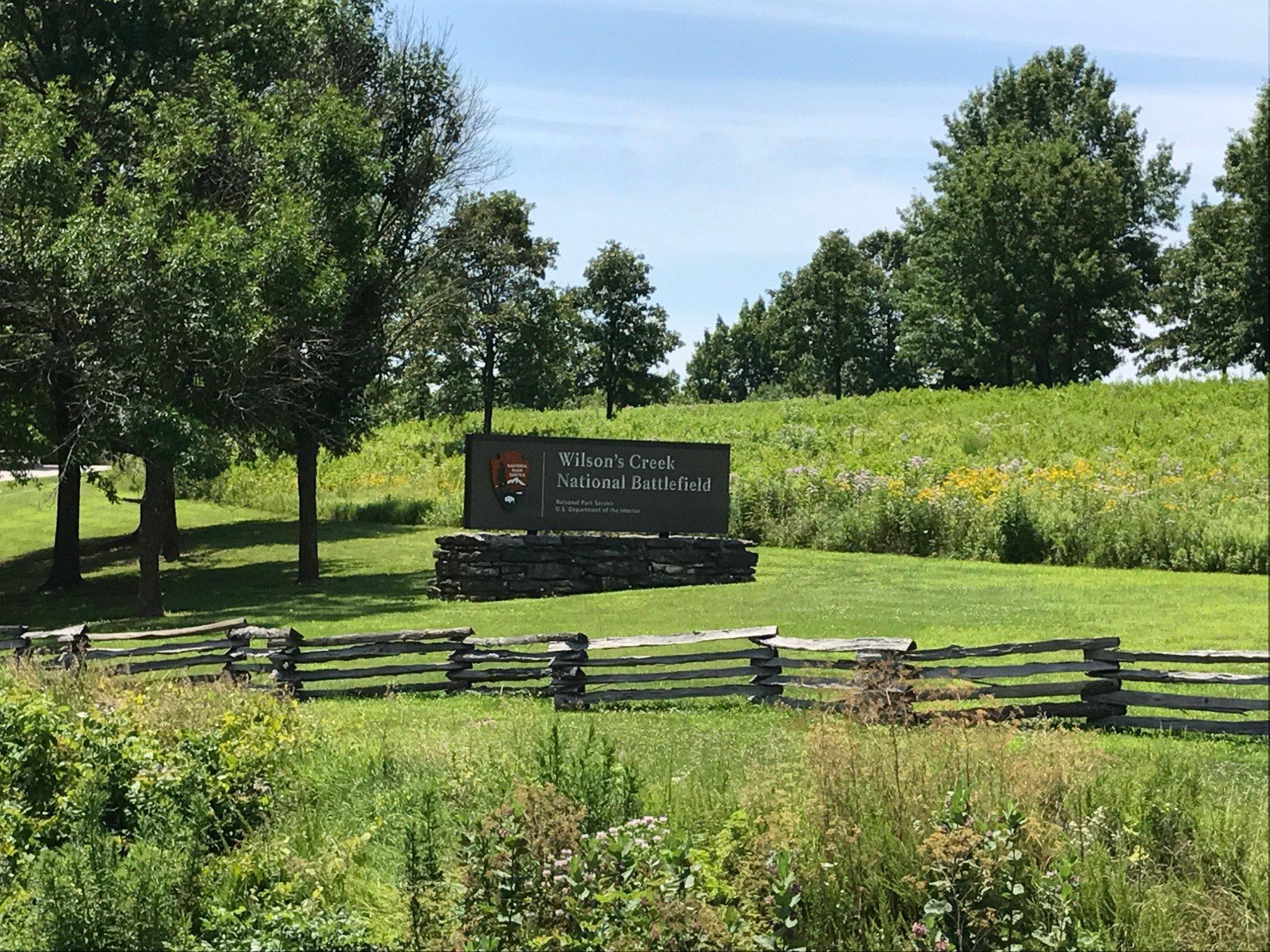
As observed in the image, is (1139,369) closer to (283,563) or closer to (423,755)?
(423,755)

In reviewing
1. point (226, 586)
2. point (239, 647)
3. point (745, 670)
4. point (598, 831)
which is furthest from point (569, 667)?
point (226, 586)

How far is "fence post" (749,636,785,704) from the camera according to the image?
1326cm

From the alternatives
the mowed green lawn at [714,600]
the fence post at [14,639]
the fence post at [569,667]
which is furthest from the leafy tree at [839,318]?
the fence post at [569,667]

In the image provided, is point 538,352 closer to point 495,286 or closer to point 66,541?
point 495,286

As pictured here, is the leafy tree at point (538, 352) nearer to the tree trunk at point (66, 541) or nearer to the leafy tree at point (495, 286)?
the leafy tree at point (495, 286)

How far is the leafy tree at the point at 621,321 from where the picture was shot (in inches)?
2046

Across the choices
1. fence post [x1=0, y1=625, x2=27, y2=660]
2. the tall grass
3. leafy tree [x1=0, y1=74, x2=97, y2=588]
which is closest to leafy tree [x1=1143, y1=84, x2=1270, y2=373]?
the tall grass

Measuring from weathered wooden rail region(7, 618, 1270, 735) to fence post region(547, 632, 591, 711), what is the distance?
0.01 m

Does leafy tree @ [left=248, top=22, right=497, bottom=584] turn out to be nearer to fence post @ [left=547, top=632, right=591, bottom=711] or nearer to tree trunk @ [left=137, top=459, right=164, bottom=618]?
tree trunk @ [left=137, top=459, right=164, bottom=618]

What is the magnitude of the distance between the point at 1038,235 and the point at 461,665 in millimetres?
10569

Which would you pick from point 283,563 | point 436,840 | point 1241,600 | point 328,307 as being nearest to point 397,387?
point 283,563

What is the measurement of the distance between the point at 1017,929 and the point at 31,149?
19384 millimetres

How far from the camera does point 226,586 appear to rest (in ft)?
89.8

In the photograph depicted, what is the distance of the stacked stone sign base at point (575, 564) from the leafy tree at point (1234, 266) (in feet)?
47.7
